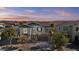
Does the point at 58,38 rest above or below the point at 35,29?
below

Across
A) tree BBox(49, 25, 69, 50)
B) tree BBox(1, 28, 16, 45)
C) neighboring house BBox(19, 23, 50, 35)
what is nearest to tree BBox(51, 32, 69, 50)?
tree BBox(49, 25, 69, 50)

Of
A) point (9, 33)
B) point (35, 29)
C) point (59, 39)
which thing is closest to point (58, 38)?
point (59, 39)

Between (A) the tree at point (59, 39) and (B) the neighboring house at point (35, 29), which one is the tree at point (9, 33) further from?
(A) the tree at point (59, 39)

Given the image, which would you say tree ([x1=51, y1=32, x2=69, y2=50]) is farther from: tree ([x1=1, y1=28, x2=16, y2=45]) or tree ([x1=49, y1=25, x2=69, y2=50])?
tree ([x1=1, y1=28, x2=16, y2=45])

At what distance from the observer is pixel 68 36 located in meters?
2.17

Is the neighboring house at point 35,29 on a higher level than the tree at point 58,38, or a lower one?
higher

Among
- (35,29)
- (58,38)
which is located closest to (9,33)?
(35,29)

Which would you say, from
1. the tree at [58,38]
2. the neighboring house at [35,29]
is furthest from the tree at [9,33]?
the tree at [58,38]

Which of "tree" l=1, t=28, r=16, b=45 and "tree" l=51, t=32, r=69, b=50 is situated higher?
"tree" l=1, t=28, r=16, b=45

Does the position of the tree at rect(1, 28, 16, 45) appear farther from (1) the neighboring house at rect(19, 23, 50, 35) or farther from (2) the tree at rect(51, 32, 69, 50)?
(2) the tree at rect(51, 32, 69, 50)

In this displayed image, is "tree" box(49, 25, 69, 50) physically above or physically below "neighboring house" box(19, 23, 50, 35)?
below

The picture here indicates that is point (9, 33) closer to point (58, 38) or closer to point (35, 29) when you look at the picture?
point (35, 29)
